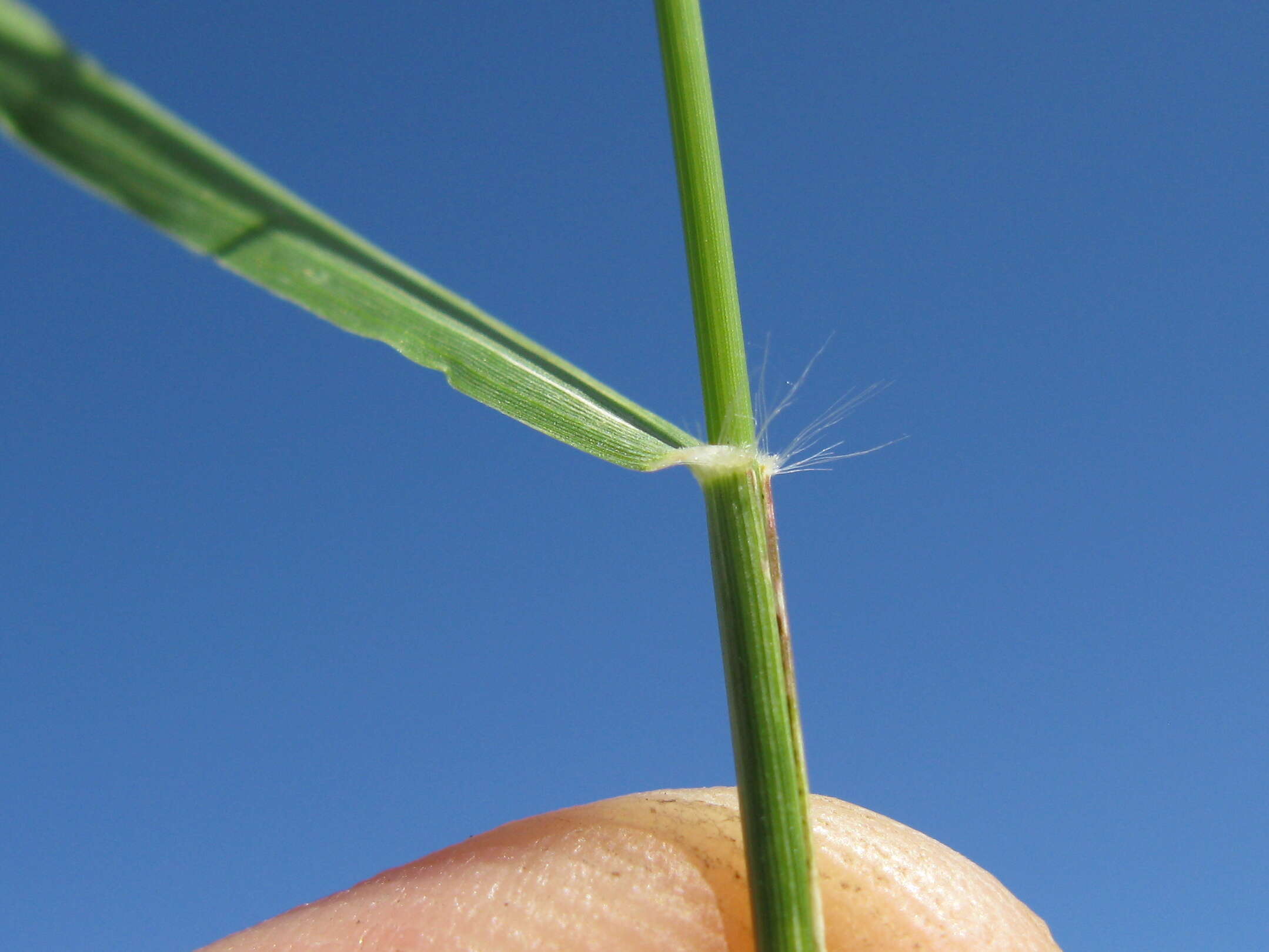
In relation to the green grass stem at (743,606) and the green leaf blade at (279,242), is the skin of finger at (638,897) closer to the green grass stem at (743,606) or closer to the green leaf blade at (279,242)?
the green grass stem at (743,606)

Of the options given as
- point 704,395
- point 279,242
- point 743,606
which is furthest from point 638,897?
point 279,242

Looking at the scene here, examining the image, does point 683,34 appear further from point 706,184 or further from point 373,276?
point 373,276

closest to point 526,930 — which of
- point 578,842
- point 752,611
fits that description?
point 578,842

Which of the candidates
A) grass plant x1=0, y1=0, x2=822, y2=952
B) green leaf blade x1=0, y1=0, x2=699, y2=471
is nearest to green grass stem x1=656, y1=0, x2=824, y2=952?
grass plant x1=0, y1=0, x2=822, y2=952

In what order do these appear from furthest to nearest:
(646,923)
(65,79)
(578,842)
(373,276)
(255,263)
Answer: (578,842), (646,923), (373,276), (255,263), (65,79)

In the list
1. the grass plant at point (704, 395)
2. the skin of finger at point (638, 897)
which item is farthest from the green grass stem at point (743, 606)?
the skin of finger at point (638, 897)

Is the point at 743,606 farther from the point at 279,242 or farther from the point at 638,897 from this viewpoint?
the point at 638,897
